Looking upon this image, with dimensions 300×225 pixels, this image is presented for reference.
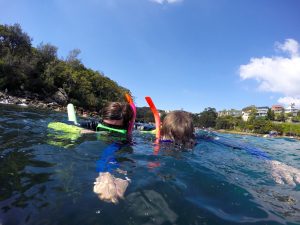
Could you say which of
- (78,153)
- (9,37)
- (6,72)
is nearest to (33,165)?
(78,153)

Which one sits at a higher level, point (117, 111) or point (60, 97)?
point (60, 97)

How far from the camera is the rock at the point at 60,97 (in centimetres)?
4387

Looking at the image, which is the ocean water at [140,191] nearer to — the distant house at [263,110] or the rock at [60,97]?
the rock at [60,97]

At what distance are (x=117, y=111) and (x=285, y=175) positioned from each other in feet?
8.19

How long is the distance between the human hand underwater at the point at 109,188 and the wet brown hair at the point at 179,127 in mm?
1533

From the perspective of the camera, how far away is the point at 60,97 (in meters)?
45.0

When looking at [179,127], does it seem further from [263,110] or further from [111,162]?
[263,110]

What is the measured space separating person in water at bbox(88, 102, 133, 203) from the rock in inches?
1622

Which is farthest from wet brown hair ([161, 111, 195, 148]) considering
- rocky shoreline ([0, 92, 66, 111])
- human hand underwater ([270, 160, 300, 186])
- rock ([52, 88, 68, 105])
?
rock ([52, 88, 68, 105])

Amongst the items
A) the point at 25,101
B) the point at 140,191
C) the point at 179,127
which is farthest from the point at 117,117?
the point at 25,101

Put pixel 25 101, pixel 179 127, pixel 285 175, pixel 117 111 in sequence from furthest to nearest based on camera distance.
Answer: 1. pixel 25 101
2. pixel 117 111
3. pixel 179 127
4. pixel 285 175

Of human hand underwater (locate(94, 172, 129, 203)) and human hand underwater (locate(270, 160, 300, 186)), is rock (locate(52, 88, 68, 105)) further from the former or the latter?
human hand underwater (locate(94, 172, 129, 203))

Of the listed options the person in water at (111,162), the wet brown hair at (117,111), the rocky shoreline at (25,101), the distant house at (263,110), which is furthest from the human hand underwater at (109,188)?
the distant house at (263,110)

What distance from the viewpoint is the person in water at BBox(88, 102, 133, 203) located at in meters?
2.36
